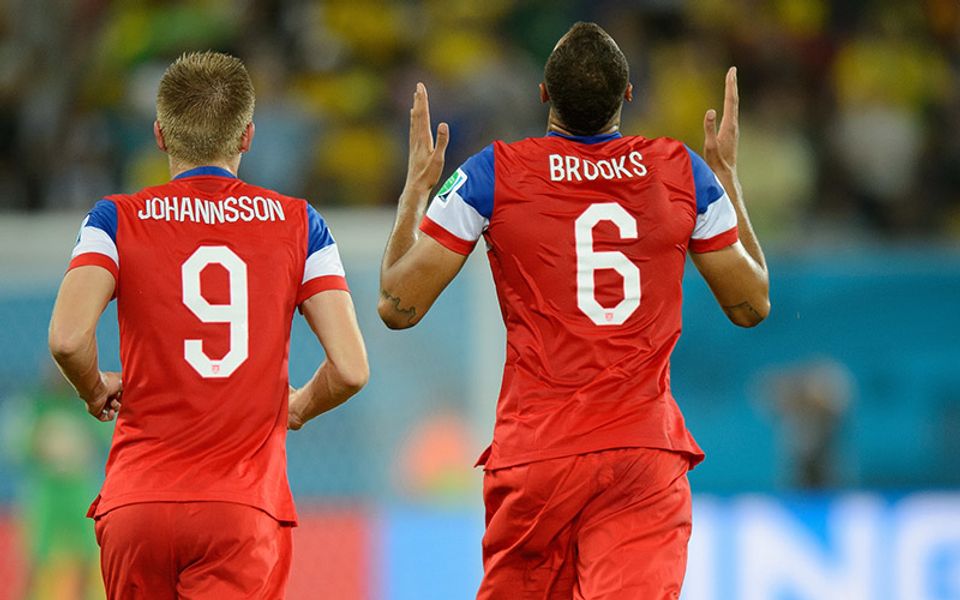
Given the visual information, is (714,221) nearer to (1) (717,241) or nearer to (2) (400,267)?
(1) (717,241)

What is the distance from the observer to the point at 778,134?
12.9m

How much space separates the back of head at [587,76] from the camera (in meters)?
5.53

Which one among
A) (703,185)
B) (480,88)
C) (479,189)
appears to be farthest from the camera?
(480,88)

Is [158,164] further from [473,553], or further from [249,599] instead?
[249,599]

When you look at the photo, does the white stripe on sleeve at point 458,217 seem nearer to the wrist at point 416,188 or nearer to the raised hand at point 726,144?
the wrist at point 416,188

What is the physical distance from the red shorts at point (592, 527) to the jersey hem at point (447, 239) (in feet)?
2.28

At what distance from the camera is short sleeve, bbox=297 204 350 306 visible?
5.40 metres

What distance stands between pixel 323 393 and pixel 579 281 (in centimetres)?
85

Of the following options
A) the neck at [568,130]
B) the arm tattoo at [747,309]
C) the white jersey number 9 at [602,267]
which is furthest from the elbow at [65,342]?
the arm tattoo at [747,309]

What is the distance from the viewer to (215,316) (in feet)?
17.1

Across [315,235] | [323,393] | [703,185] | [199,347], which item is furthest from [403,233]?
[703,185]

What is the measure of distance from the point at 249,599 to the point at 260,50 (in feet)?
28.3

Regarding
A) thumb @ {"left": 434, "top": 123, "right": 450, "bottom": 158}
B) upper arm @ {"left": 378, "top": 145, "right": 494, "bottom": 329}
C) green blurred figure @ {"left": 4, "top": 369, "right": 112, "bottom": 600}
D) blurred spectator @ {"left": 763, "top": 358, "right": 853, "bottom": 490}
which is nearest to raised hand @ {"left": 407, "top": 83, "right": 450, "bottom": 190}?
thumb @ {"left": 434, "top": 123, "right": 450, "bottom": 158}

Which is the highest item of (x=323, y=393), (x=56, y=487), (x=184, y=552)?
(x=323, y=393)
